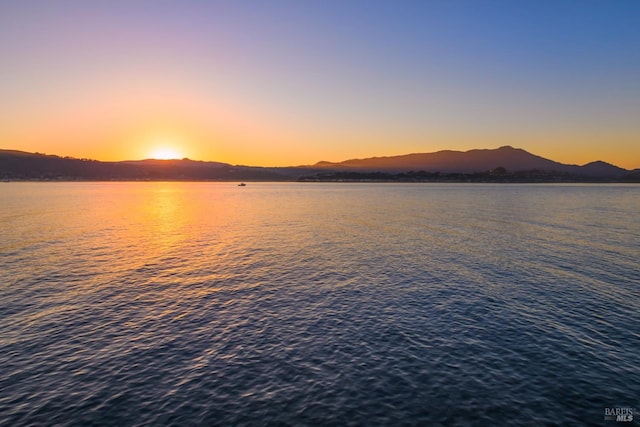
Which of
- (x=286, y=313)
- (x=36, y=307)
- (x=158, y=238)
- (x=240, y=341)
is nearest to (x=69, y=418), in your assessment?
(x=240, y=341)

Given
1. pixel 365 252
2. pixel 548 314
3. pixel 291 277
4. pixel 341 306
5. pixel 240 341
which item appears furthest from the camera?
pixel 365 252

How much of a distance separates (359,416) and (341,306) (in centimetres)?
1550

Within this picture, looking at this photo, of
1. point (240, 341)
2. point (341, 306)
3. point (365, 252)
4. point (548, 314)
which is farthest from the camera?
point (365, 252)

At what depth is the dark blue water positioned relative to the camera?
18953mm

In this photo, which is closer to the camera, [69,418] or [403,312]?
[69,418]

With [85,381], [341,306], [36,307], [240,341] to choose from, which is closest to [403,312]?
[341,306]

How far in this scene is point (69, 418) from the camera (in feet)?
58.6

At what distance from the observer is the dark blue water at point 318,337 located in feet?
62.2

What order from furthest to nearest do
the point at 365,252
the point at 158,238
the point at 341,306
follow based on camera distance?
the point at 158,238
the point at 365,252
the point at 341,306

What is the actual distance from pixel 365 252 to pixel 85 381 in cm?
4301

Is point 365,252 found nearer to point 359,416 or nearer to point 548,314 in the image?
A: point 548,314

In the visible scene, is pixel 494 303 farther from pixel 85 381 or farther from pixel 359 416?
pixel 85 381

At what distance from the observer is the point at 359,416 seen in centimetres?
1817

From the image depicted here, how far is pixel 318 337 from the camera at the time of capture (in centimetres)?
2703
